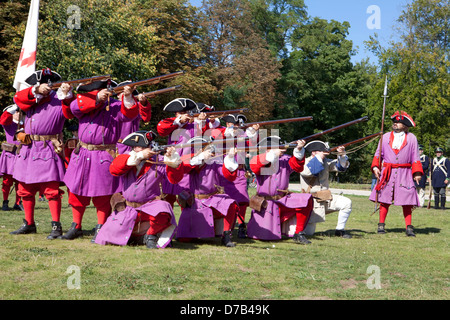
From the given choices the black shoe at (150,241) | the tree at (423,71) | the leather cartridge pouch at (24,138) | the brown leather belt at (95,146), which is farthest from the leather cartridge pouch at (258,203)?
the tree at (423,71)

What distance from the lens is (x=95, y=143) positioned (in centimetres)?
823

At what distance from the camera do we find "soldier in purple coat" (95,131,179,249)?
775 cm

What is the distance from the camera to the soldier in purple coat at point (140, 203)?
7.75 metres

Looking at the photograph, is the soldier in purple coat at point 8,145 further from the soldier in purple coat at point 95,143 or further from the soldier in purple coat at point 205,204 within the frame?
the soldier in purple coat at point 205,204

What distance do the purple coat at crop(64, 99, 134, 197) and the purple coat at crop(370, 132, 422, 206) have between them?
5.97m

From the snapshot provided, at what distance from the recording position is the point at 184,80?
3012cm

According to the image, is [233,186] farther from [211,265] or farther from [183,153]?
[211,265]

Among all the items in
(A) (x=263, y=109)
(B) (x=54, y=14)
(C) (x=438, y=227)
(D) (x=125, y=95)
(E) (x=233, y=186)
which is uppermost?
(B) (x=54, y=14)

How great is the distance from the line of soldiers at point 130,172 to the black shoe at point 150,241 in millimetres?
16

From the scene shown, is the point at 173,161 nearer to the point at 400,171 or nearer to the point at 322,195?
the point at 322,195

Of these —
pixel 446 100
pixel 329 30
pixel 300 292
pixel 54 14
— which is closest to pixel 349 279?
pixel 300 292

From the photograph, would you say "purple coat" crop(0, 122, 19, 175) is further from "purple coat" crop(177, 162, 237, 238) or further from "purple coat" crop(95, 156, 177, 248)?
"purple coat" crop(177, 162, 237, 238)

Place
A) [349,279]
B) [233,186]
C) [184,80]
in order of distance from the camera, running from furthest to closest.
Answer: [184,80]
[233,186]
[349,279]

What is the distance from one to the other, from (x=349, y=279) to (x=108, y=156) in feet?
13.5
